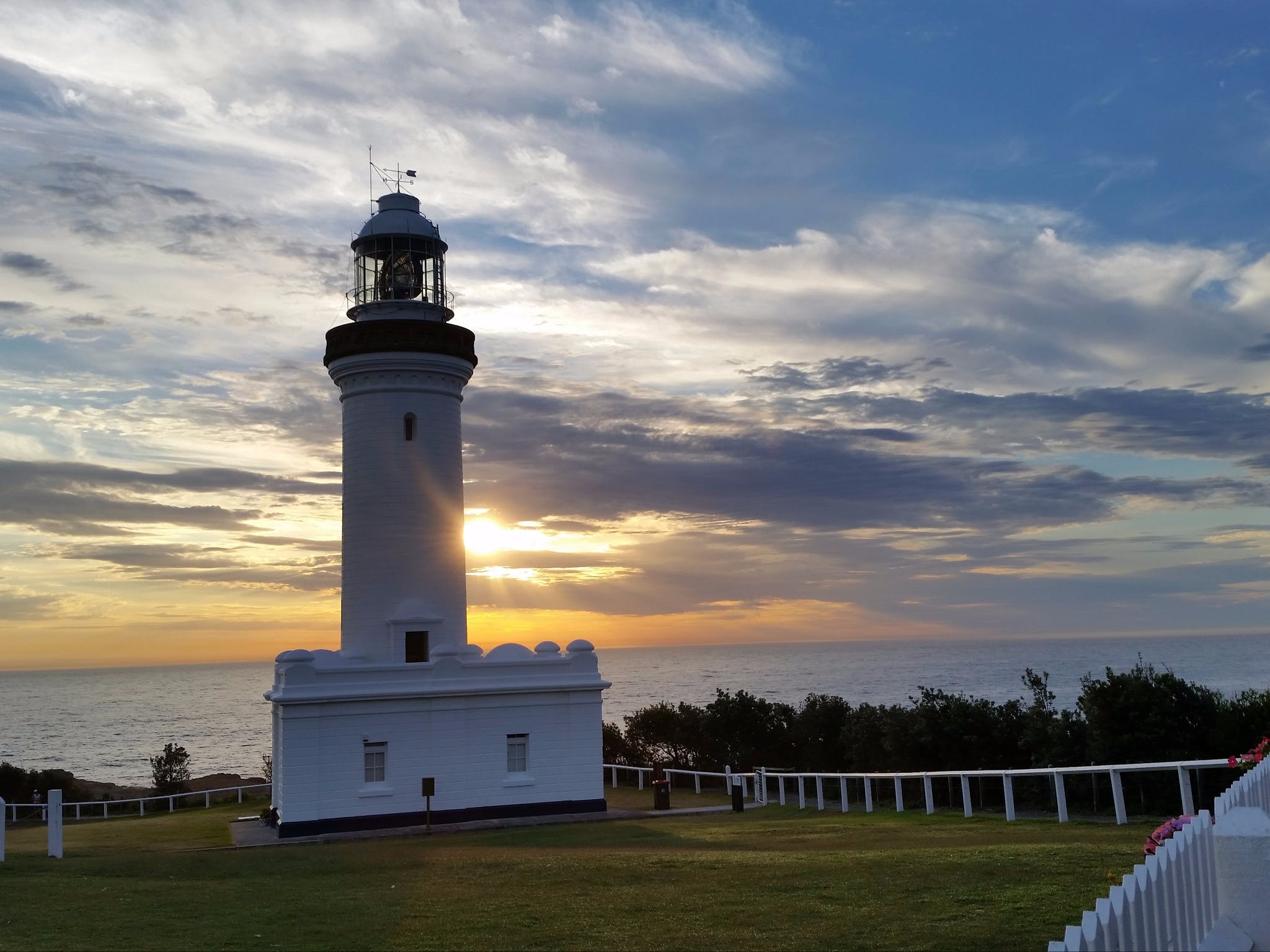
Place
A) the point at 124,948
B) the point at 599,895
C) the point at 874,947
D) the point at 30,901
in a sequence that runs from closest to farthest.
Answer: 1. the point at 874,947
2. the point at 124,948
3. the point at 599,895
4. the point at 30,901

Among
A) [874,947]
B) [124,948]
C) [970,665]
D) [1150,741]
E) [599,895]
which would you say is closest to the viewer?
[874,947]

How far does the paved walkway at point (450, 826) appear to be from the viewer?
68.4 ft

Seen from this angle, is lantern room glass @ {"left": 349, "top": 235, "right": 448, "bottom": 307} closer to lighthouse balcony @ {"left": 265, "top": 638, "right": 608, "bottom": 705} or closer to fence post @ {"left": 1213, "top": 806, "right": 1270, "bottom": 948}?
lighthouse balcony @ {"left": 265, "top": 638, "right": 608, "bottom": 705}

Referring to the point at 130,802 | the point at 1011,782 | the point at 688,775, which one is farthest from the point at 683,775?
the point at 130,802

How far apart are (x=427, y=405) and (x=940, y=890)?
1839 centimetres

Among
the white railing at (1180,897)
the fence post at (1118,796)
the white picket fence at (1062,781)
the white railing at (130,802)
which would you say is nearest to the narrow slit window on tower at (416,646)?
the white railing at (130,802)

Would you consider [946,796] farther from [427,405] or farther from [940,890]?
[940,890]

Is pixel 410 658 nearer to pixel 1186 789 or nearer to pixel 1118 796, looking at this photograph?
pixel 1118 796

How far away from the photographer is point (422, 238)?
86.4 ft

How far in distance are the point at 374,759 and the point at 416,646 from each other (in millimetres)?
2851

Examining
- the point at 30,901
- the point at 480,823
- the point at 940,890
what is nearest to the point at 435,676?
the point at 480,823

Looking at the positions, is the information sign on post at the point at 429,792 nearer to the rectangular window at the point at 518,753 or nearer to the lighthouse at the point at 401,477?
the rectangular window at the point at 518,753

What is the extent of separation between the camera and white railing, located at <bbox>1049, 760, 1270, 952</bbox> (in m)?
4.24

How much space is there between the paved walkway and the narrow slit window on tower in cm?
372
